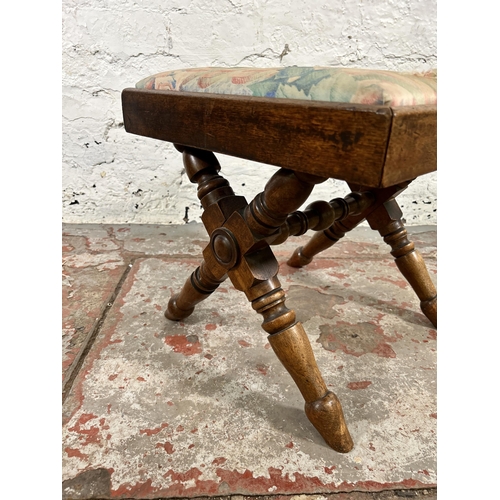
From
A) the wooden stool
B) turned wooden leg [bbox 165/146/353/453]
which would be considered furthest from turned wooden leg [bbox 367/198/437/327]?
turned wooden leg [bbox 165/146/353/453]

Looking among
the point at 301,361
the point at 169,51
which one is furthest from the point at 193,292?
the point at 169,51

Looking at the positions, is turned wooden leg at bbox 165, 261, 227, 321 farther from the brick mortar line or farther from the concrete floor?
the brick mortar line

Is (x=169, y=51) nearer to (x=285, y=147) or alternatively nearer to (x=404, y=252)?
(x=404, y=252)

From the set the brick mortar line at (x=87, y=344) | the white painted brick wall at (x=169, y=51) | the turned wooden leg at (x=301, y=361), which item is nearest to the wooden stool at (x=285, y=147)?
the turned wooden leg at (x=301, y=361)

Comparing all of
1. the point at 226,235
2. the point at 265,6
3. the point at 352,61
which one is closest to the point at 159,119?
the point at 226,235

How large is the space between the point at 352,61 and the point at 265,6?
439 mm

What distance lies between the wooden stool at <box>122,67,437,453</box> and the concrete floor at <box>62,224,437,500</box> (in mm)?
83

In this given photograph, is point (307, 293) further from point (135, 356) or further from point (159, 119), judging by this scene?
point (159, 119)

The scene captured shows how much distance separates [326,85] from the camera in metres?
0.54

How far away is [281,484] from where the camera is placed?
67cm

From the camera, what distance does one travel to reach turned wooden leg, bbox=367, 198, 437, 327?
3.57 ft

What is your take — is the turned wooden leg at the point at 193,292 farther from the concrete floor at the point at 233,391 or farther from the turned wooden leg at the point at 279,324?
the turned wooden leg at the point at 279,324

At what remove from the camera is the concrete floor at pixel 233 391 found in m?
0.68

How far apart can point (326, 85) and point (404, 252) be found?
0.69 m
